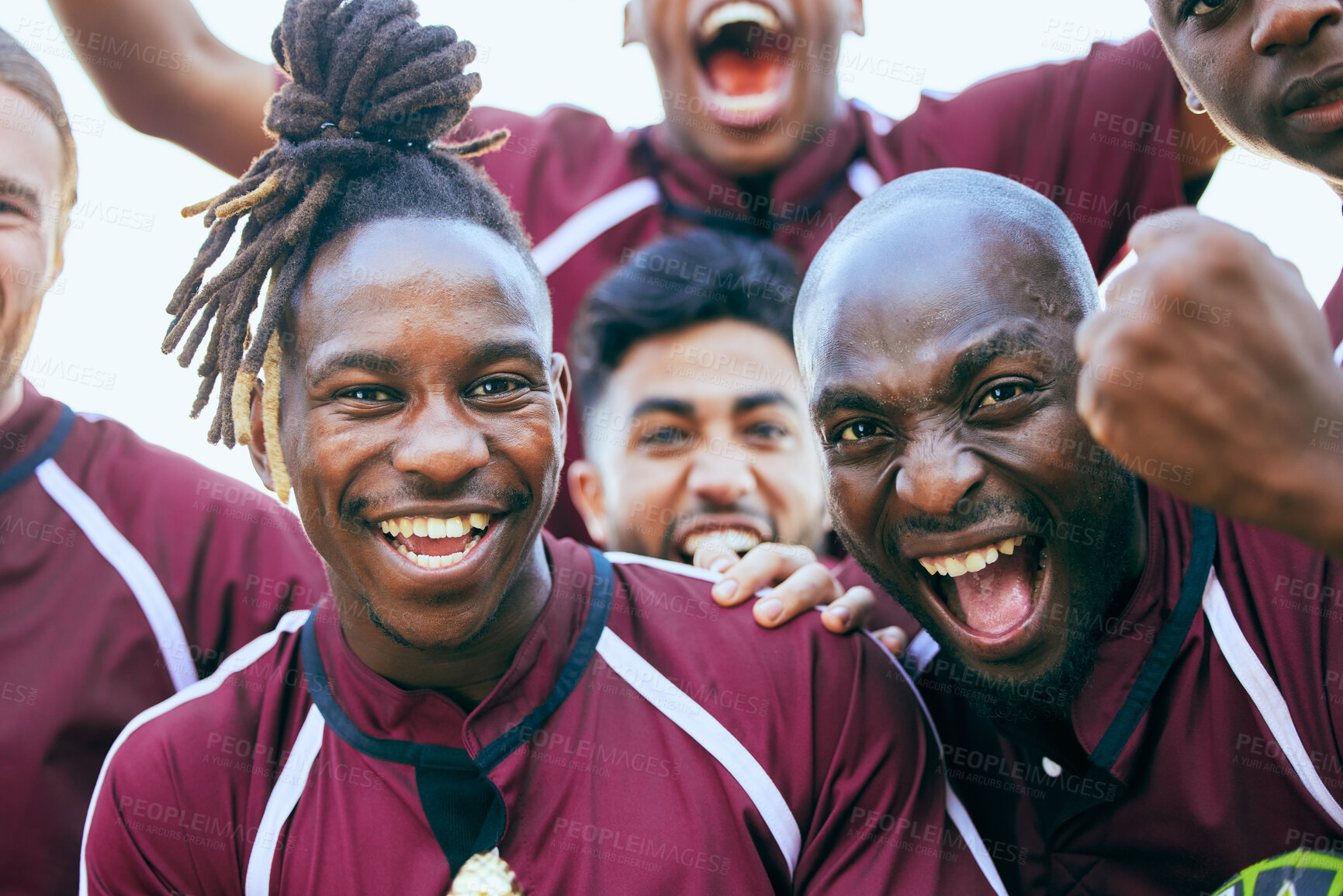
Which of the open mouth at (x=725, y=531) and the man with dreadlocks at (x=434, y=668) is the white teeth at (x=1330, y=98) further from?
the open mouth at (x=725, y=531)

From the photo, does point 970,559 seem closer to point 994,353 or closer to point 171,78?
point 994,353

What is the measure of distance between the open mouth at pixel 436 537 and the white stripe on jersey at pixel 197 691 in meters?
0.50

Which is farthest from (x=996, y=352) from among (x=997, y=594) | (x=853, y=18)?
(x=853, y=18)

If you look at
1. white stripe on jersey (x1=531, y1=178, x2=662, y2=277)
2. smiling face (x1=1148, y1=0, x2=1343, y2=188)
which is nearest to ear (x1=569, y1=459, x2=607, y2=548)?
white stripe on jersey (x1=531, y1=178, x2=662, y2=277)

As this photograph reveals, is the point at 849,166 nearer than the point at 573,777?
No

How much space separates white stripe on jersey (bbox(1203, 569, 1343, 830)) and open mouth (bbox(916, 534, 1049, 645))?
0.33 metres

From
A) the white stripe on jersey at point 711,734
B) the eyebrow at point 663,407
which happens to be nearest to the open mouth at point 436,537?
the white stripe on jersey at point 711,734

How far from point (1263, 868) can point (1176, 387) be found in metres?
1.13

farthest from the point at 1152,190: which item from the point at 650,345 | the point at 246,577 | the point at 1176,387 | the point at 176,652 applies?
the point at 176,652

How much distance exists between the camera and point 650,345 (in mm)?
3604

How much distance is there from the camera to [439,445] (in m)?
2.15

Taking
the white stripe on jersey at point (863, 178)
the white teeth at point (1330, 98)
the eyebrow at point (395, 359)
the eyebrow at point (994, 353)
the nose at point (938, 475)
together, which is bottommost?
the nose at point (938, 475)

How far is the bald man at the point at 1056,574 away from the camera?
2.06m

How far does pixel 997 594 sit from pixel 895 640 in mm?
507
